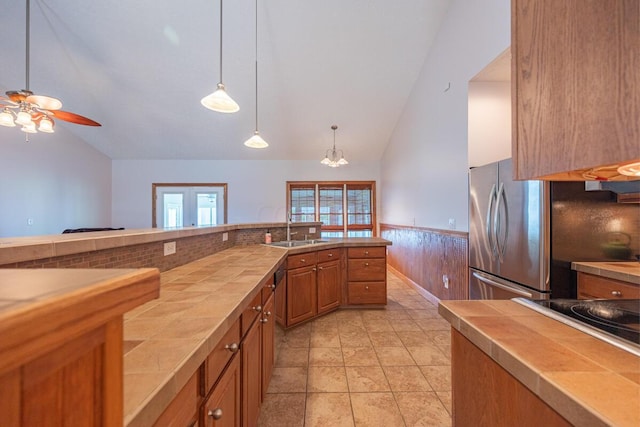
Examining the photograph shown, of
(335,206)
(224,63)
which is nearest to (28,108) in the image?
(224,63)

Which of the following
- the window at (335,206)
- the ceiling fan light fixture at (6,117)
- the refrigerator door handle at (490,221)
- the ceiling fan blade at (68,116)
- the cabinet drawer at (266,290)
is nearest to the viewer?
the cabinet drawer at (266,290)

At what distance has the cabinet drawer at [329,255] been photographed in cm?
285

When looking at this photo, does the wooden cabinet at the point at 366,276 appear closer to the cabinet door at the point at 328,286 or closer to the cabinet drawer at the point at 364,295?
the cabinet drawer at the point at 364,295

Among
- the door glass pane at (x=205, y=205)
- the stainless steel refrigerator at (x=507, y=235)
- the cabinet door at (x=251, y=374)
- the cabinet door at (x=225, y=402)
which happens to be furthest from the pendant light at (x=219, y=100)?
the door glass pane at (x=205, y=205)

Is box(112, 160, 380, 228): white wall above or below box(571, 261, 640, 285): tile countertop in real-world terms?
above

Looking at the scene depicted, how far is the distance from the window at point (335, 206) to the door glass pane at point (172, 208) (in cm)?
262

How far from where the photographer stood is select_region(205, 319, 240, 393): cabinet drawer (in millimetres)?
787

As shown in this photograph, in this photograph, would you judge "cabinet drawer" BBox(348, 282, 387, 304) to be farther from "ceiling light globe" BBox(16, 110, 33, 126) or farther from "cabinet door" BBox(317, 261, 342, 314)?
"ceiling light globe" BBox(16, 110, 33, 126)

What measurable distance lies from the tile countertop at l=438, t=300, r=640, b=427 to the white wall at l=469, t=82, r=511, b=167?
2.30m

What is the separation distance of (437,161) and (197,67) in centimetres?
371

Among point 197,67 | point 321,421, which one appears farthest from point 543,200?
point 197,67

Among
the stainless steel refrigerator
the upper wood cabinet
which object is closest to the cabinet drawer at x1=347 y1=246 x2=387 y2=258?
the stainless steel refrigerator

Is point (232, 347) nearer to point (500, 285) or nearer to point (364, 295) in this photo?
point (500, 285)

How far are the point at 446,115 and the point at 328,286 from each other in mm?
2507
